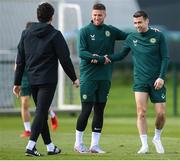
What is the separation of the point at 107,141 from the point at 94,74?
2.72 meters

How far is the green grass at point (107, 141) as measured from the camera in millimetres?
13344

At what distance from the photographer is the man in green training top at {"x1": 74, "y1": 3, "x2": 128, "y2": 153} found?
14227mm

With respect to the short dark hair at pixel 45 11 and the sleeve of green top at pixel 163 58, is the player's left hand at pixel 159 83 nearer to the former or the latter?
the sleeve of green top at pixel 163 58

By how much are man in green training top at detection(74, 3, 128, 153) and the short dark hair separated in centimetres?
92

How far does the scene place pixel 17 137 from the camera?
58.1ft

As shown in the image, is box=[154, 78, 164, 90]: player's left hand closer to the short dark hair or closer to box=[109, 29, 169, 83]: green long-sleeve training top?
box=[109, 29, 169, 83]: green long-sleeve training top

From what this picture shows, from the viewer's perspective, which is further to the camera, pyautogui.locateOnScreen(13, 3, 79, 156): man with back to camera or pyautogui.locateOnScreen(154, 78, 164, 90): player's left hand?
pyautogui.locateOnScreen(154, 78, 164, 90): player's left hand

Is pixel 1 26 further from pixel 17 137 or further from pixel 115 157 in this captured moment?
pixel 115 157

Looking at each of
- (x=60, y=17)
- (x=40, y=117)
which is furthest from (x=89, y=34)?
(x=60, y=17)

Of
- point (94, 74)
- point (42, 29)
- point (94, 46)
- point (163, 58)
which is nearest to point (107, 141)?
point (94, 74)

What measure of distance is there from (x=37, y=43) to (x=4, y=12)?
13723 millimetres

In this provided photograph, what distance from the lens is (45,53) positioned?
13.6 metres

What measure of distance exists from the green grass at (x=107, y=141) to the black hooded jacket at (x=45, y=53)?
47.7 inches

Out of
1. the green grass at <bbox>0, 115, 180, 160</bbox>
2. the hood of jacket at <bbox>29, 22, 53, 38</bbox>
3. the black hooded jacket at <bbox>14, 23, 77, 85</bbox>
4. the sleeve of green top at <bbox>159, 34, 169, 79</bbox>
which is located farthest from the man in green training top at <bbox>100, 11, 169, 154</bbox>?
the hood of jacket at <bbox>29, 22, 53, 38</bbox>
